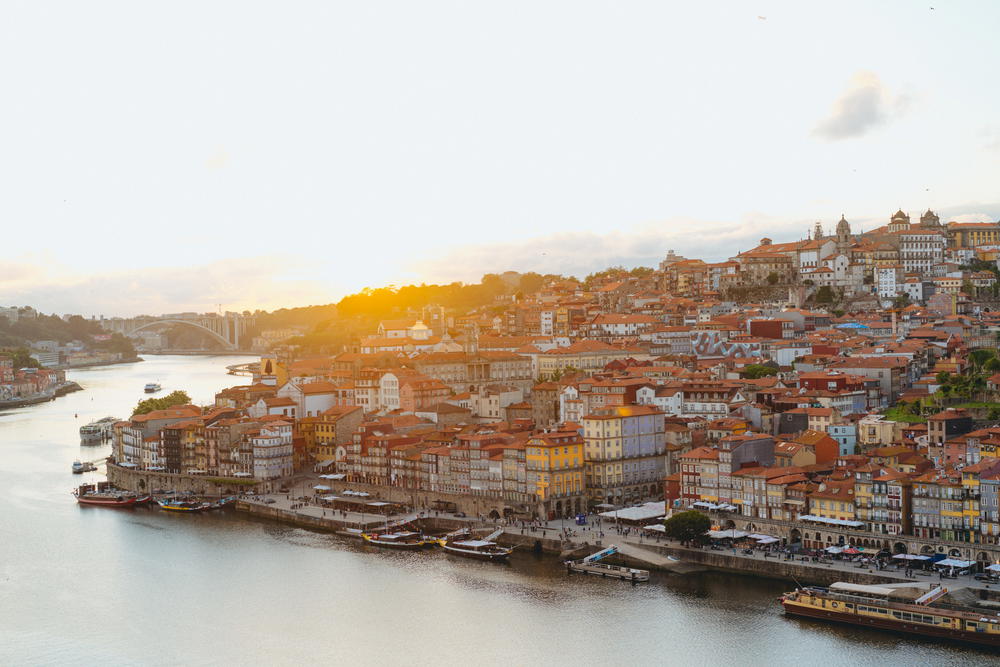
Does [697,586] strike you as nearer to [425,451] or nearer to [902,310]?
[425,451]

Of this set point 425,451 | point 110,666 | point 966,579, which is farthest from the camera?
point 425,451

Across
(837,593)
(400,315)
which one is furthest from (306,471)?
(400,315)

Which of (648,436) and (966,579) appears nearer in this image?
(966,579)

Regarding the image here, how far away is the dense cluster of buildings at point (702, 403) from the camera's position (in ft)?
85.6

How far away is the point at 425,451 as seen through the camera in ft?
106

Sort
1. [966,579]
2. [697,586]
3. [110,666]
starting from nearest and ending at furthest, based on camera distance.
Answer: [110,666] < [966,579] < [697,586]

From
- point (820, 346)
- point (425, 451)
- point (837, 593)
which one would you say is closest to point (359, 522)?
point (425, 451)

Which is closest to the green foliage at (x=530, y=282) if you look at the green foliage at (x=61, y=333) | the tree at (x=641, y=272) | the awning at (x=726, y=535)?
the tree at (x=641, y=272)

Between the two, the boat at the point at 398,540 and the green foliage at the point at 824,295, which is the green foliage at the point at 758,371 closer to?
the green foliage at the point at 824,295

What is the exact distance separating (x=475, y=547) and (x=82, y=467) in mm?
22500

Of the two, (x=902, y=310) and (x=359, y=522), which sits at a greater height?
(x=902, y=310)

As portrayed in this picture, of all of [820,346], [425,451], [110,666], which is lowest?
[110,666]

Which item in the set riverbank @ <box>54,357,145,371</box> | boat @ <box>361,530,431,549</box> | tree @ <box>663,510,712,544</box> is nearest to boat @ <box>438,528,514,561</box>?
boat @ <box>361,530,431,549</box>

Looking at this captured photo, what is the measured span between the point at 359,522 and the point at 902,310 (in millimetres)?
28309
